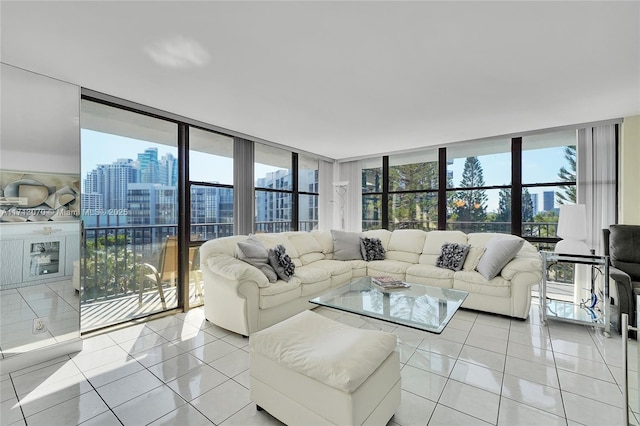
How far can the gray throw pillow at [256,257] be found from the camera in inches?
127

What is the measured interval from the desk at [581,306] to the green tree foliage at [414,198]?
79.2 inches

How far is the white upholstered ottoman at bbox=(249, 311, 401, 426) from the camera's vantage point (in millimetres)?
1427

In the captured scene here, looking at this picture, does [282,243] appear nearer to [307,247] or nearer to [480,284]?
[307,247]

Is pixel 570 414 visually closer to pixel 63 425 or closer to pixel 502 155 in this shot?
pixel 63 425

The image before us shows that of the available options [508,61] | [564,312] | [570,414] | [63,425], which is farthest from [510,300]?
[63,425]

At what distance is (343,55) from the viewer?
2.18 m

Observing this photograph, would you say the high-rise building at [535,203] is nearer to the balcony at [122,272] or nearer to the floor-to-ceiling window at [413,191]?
the balcony at [122,272]

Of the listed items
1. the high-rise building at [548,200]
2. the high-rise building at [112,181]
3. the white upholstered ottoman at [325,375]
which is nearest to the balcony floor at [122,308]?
the high-rise building at [112,181]

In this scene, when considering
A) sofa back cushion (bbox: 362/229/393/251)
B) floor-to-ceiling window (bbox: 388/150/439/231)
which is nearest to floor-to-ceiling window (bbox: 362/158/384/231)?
floor-to-ceiling window (bbox: 388/150/439/231)

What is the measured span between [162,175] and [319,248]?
96.7 inches

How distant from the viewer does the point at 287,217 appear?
5348 millimetres

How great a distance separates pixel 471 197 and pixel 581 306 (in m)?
2.07

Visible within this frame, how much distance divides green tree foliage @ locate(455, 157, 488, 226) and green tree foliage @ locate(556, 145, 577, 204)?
953mm

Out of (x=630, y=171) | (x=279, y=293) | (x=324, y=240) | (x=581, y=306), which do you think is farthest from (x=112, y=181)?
(x=630, y=171)
